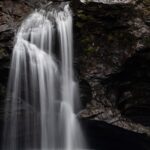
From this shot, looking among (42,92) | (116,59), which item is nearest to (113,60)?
(116,59)

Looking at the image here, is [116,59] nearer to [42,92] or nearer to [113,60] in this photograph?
[113,60]

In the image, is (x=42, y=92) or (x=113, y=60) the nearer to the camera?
(x=42, y=92)

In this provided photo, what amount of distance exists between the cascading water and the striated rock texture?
0.44m

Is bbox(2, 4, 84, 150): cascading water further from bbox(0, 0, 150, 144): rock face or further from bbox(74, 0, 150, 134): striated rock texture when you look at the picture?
bbox(74, 0, 150, 134): striated rock texture

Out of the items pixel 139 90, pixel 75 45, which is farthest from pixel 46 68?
pixel 139 90

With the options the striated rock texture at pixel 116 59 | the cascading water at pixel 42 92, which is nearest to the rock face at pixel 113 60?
the striated rock texture at pixel 116 59

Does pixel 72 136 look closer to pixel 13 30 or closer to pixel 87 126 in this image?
pixel 87 126

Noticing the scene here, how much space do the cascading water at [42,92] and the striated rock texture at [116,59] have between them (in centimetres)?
44

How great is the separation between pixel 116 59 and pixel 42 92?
2.16 m

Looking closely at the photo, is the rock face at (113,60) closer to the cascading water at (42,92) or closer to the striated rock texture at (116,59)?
the striated rock texture at (116,59)

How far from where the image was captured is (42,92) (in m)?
10.9

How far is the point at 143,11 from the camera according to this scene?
11.4 metres

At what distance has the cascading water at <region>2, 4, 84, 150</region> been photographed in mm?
10945

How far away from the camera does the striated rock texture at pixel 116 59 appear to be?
37.2 feet
